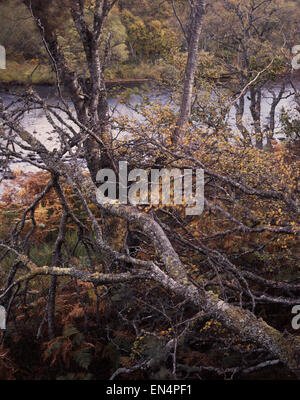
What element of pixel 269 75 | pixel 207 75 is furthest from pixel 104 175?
pixel 269 75

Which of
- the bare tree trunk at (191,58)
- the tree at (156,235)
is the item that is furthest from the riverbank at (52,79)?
the tree at (156,235)

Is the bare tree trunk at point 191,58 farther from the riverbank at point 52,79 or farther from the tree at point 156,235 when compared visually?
the riverbank at point 52,79

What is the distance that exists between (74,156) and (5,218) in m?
6.50

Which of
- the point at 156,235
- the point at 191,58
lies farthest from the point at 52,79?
the point at 156,235

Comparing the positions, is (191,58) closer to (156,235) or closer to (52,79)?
(156,235)

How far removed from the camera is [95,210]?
1011cm

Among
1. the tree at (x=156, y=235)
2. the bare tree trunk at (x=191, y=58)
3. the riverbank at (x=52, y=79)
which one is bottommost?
the tree at (x=156, y=235)

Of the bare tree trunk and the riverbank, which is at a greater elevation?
the riverbank

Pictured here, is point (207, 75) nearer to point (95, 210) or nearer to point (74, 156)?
point (95, 210)

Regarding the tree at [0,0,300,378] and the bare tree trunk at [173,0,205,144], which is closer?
the tree at [0,0,300,378]

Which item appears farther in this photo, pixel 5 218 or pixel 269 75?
pixel 269 75

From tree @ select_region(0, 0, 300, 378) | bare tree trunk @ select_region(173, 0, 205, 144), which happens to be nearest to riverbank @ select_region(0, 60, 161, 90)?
bare tree trunk @ select_region(173, 0, 205, 144)

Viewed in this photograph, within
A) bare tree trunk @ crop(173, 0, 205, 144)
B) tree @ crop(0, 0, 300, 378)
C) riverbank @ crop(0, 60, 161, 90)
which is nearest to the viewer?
tree @ crop(0, 0, 300, 378)

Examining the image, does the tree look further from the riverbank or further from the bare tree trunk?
the riverbank
